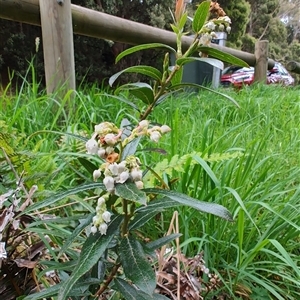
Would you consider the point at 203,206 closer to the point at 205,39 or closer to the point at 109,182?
the point at 109,182

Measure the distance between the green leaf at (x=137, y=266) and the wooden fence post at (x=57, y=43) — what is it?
118 centimetres

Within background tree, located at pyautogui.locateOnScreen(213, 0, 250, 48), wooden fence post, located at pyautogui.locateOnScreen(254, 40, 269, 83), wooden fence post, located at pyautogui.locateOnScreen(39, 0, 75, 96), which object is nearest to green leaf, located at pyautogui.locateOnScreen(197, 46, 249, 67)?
wooden fence post, located at pyautogui.locateOnScreen(39, 0, 75, 96)

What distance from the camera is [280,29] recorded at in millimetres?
19953

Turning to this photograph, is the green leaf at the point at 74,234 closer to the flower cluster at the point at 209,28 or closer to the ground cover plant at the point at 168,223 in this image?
the ground cover plant at the point at 168,223

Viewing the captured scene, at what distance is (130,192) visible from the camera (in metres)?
0.30

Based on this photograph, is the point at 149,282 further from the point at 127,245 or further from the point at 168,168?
the point at 168,168

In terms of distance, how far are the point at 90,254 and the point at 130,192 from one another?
0.27 ft

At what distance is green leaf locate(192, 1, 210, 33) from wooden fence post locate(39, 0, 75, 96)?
1.08 meters

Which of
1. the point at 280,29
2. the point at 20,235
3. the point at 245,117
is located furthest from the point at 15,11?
the point at 280,29

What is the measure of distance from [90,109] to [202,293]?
3.56 ft

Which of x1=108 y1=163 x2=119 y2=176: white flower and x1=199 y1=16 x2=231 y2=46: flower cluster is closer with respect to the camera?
x1=108 y1=163 x2=119 y2=176: white flower

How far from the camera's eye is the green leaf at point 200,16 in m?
0.42

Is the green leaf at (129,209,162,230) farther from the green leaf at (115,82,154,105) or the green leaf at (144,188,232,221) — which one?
the green leaf at (115,82,154,105)

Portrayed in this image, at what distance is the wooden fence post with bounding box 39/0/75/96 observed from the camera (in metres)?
1.41
